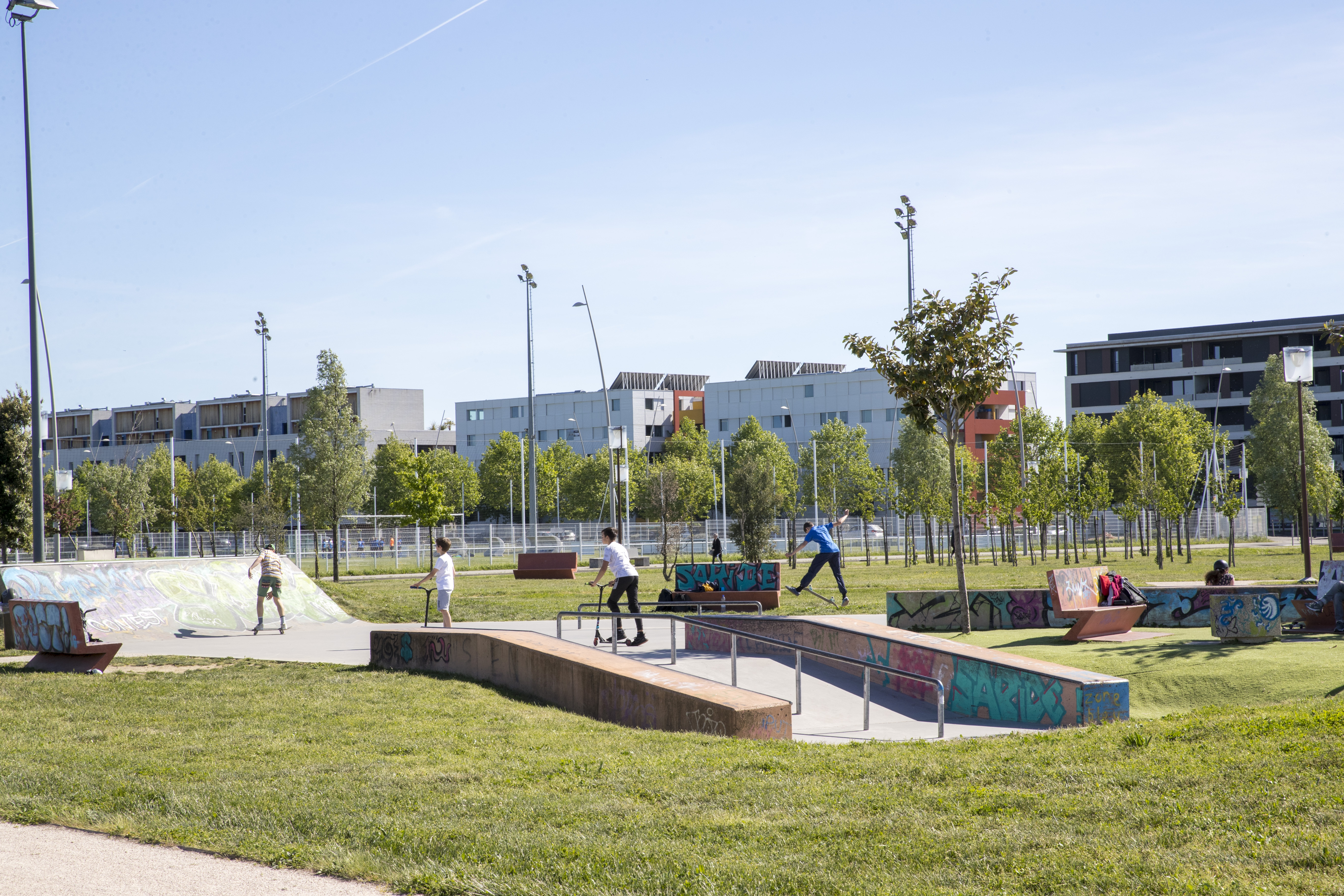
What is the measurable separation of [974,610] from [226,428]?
348ft

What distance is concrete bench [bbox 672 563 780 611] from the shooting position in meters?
20.5

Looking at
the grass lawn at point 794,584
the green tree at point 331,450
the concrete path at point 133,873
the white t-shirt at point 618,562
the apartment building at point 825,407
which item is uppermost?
the apartment building at point 825,407

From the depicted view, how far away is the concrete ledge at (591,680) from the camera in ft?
28.5

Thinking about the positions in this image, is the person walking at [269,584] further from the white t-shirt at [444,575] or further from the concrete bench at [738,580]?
the concrete bench at [738,580]

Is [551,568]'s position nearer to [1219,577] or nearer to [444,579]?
[444,579]

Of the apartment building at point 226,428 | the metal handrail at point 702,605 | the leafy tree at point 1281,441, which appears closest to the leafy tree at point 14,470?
the metal handrail at point 702,605

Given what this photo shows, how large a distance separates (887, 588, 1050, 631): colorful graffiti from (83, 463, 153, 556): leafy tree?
43438 mm

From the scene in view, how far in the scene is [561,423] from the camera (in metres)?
106

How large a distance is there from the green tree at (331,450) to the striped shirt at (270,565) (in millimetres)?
14443

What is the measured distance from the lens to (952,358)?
50.6ft

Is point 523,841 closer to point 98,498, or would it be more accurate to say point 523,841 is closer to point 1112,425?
point 1112,425

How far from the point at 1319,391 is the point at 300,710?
3617 inches

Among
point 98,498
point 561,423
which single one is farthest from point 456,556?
point 561,423

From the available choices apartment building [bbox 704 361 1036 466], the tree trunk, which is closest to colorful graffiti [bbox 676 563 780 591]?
the tree trunk
